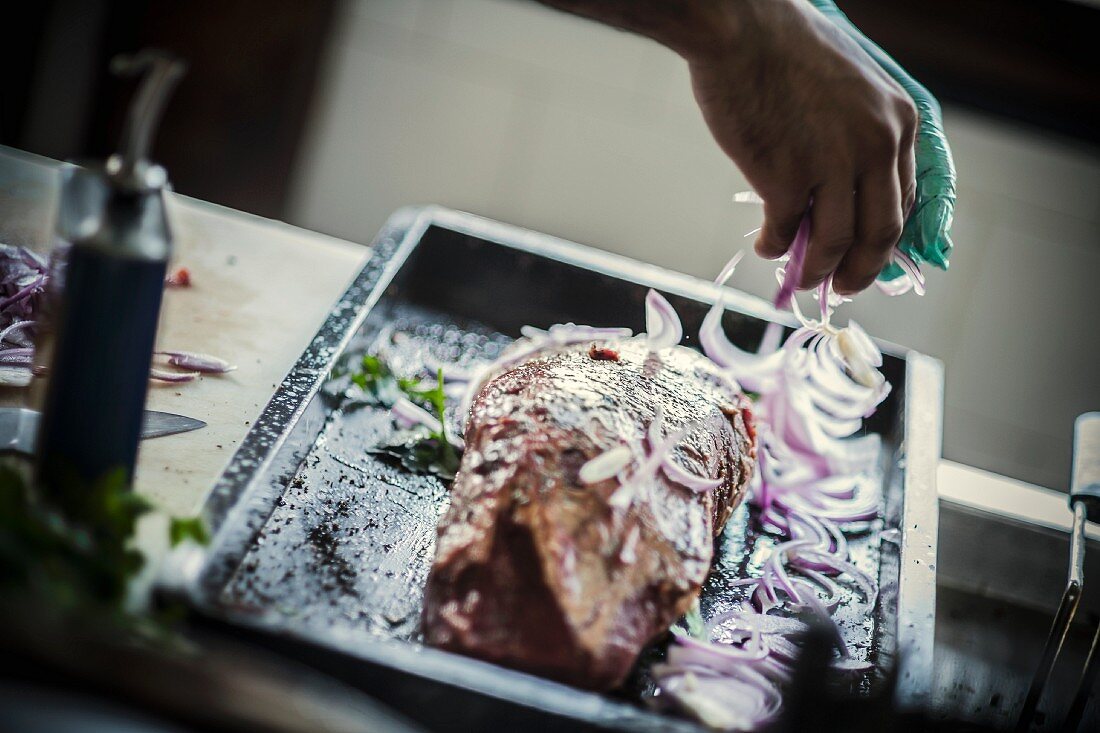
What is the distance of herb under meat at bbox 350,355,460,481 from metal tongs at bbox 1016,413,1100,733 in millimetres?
1141

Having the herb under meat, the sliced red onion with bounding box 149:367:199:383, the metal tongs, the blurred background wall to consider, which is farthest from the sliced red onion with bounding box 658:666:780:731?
the blurred background wall

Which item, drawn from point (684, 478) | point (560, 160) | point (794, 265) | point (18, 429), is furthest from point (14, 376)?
point (560, 160)

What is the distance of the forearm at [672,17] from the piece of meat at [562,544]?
60 cm

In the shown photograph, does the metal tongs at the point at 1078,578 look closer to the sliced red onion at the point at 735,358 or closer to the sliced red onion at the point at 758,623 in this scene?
the sliced red onion at the point at 758,623

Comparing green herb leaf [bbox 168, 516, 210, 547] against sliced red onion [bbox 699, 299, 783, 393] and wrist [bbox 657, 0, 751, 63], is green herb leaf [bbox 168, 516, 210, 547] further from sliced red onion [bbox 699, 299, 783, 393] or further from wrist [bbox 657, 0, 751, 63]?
sliced red onion [bbox 699, 299, 783, 393]

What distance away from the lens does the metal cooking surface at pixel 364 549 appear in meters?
1.56

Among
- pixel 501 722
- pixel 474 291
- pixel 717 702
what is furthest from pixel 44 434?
pixel 474 291

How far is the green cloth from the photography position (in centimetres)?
190

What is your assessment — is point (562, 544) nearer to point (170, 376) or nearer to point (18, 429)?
point (18, 429)

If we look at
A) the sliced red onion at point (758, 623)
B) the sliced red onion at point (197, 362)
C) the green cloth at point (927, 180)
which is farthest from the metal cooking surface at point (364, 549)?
the green cloth at point (927, 180)

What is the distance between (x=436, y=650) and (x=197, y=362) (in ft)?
3.29

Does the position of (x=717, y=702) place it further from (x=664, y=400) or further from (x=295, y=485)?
(x=295, y=485)

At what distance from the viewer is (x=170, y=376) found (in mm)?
2053

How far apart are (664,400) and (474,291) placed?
3.04 feet
